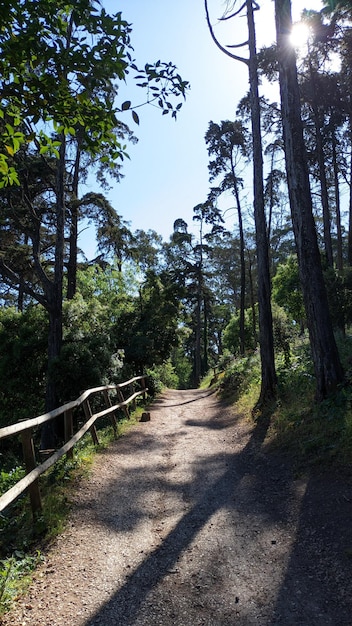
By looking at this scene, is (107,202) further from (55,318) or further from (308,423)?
(308,423)

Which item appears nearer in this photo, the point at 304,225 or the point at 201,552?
the point at 201,552

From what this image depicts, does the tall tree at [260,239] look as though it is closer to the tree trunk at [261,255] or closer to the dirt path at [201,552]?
the tree trunk at [261,255]

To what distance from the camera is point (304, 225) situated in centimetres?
746

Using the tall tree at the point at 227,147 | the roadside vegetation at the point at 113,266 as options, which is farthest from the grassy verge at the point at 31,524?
the tall tree at the point at 227,147

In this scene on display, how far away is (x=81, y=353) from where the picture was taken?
11.7m

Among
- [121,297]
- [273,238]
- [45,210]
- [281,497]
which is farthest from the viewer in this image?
[273,238]

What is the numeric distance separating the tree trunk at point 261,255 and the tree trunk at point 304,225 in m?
2.48

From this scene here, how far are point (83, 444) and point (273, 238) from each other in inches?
1490

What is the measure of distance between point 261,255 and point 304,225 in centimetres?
289

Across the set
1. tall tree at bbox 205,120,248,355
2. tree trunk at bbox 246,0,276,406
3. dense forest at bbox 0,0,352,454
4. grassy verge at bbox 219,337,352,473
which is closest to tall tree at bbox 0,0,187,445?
dense forest at bbox 0,0,352,454

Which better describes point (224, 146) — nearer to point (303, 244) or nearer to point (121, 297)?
point (121, 297)

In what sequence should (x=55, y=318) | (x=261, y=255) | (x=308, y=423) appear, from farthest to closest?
(x=55, y=318) < (x=261, y=255) < (x=308, y=423)

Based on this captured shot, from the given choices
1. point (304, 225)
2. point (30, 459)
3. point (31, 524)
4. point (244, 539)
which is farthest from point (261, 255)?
point (31, 524)

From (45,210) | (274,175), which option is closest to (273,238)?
(274,175)
